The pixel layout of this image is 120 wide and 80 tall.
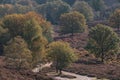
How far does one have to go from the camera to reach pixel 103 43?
333 feet

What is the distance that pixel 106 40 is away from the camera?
101875mm

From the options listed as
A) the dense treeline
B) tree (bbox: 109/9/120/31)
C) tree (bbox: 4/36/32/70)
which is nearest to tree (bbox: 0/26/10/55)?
the dense treeline

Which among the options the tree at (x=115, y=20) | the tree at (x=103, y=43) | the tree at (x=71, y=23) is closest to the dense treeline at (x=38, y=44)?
the tree at (x=103, y=43)

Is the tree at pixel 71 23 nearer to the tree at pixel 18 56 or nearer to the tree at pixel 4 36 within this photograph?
the tree at pixel 4 36

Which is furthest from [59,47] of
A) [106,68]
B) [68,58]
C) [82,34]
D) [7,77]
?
[82,34]

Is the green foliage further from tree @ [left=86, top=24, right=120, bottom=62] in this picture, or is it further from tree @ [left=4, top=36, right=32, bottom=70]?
tree @ [left=86, top=24, right=120, bottom=62]

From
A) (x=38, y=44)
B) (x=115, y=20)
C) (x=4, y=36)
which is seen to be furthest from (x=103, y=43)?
(x=115, y=20)

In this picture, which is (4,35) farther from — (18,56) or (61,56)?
(61,56)

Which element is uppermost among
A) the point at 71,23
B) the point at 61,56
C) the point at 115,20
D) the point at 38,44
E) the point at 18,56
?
the point at 115,20

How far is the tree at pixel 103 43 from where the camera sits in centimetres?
10119

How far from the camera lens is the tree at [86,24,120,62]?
101188 millimetres

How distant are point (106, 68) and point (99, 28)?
1611cm

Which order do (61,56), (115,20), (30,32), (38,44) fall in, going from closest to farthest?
(61,56)
(38,44)
(30,32)
(115,20)

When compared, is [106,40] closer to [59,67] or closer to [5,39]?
[59,67]
